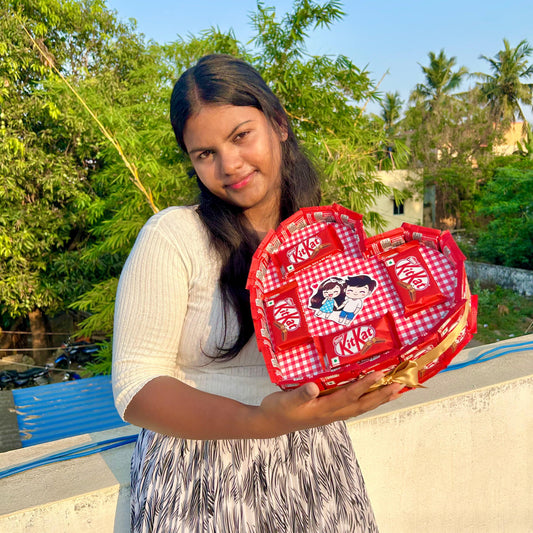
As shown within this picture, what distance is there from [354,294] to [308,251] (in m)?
0.10

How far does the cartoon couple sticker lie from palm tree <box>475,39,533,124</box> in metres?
21.2

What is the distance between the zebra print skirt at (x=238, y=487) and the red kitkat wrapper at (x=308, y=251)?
0.30 m

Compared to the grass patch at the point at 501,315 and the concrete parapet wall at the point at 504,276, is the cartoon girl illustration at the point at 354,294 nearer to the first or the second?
the grass patch at the point at 501,315

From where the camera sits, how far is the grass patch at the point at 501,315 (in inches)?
318

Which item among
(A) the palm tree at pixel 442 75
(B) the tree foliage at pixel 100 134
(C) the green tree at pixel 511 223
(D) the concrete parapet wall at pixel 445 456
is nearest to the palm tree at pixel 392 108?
(A) the palm tree at pixel 442 75

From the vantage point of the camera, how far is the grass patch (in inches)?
318

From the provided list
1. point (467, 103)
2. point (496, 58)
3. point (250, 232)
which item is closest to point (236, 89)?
point (250, 232)

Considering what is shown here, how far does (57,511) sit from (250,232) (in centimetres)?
63

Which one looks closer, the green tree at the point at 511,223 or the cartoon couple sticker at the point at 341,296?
the cartoon couple sticker at the point at 341,296

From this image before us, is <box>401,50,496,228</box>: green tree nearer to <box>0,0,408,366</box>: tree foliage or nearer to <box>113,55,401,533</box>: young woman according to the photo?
<box>0,0,408,366</box>: tree foliage

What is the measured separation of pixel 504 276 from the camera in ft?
35.1

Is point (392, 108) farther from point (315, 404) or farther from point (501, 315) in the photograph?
point (315, 404)

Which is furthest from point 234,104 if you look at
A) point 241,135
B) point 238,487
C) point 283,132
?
point 238,487

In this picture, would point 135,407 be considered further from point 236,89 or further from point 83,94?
point 83,94
